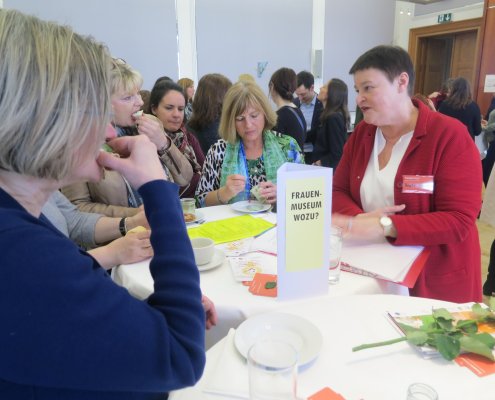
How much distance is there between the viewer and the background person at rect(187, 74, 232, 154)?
11.1ft

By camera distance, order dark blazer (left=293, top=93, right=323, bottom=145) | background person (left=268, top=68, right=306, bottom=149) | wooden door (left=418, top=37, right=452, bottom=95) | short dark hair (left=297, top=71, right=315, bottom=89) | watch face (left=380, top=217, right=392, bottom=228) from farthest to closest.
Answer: wooden door (left=418, top=37, right=452, bottom=95), short dark hair (left=297, top=71, right=315, bottom=89), dark blazer (left=293, top=93, right=323, bottom=145), background person (left=268, top=68, right=306, bottom=149), watch face (left=380, top=217, right=392, bottom=228)

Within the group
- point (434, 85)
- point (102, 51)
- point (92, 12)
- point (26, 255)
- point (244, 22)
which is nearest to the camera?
point (26, 255)

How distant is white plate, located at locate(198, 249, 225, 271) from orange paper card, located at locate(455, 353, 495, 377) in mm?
697

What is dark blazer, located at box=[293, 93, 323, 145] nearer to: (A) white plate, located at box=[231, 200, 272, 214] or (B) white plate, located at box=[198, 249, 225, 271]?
(A) white plate, located at box=[231, 200, 272, 214]

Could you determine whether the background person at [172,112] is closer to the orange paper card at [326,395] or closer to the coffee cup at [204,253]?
the coffee cup at [204,253]

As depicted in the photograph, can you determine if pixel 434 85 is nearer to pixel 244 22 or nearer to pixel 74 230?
pixel 244 22

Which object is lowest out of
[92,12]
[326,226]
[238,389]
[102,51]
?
[238,389]

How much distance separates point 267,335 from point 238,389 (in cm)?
16

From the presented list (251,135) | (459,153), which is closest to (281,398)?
(459,153)

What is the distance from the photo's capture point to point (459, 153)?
1.41 m

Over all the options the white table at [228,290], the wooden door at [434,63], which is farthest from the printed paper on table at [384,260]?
the wooden door at [434,63]

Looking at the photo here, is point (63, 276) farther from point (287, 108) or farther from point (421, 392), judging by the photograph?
point (287, 108)

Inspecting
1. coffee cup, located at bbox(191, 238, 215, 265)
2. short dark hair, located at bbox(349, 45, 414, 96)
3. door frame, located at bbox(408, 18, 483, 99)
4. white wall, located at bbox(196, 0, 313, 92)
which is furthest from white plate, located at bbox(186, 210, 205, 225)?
door frame, located at bbox(408, 18, 483, 99)

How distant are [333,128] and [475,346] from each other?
10.9 feet
